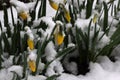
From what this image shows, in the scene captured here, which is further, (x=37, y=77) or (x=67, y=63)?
(x=67, y=63)

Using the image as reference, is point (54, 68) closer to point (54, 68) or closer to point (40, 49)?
point (54, 68)

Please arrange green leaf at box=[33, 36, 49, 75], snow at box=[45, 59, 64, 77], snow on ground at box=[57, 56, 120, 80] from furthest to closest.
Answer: snow on ground at box=[57, 56, 120, 80] < snow at box=[45, 59, 64, 77] < green leaf at box=[33, 36, 49, 75]

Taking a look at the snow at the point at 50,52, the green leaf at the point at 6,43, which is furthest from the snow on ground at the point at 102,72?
the green leaf at the point at 6,43

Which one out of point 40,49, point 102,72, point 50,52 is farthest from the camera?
point 102,72

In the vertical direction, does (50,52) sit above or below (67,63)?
above

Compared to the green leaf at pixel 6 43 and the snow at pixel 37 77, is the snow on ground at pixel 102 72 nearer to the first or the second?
the snow at pixel 37 77

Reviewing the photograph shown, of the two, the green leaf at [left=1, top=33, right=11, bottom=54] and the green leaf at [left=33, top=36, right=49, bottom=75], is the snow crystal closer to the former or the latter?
the green leaf at [left=33, top=36, right=49, bottom=75]

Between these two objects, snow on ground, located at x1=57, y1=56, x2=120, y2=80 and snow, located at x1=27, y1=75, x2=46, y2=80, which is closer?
snow, located at x1=27, y1=75, x2=46, y2=80

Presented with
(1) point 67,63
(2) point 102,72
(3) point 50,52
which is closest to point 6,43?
(3) point 50,52

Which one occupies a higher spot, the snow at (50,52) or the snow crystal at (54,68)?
the snow at (50,52)

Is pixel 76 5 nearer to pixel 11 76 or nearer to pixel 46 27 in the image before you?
pixel 46 27

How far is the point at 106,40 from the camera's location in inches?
80.8

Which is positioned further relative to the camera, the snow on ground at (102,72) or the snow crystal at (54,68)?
the snow on ground at (102,72)

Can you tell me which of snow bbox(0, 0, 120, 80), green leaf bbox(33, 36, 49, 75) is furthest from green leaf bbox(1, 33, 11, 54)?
green leaf bbox(33, 36, 49, 75)
